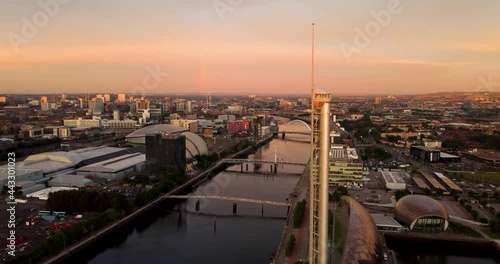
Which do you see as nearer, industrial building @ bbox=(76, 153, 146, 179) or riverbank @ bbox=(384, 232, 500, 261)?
riverbank @ bbox=(384, 232, 500, 261)

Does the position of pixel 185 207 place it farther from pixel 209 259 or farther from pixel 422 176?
pixel 422 176

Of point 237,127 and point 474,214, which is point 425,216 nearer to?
point 474,214

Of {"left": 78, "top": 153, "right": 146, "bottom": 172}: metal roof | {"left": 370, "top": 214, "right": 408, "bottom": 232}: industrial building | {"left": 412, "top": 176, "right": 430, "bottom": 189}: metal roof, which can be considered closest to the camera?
{"left": 370, "top": 214, "right": 408, "bottom": 232}: industrial building

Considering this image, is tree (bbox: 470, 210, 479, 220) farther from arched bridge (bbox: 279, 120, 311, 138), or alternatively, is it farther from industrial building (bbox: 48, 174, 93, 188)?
arched bridge (bbox: 279, 120, 311, 138)

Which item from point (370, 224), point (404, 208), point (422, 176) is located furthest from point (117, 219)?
point (422, 176)

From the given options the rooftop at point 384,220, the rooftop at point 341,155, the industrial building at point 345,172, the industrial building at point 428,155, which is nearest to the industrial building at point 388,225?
the rooftop at point 384,220

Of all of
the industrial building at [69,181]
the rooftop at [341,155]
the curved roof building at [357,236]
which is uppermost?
the rooftop at [341,155]

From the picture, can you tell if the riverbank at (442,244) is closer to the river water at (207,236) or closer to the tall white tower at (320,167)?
the river water at (207,236)

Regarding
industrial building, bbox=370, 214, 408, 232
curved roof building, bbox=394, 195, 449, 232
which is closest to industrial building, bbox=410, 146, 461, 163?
curved roof building, bbox=394, 195, 449, 232
